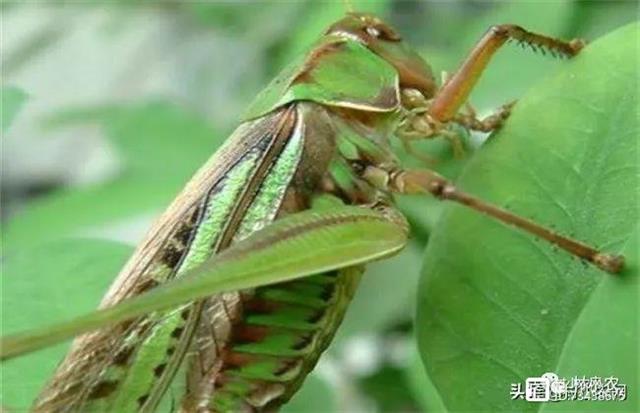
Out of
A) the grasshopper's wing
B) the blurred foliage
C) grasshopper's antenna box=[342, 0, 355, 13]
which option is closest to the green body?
the grasshopper's wing

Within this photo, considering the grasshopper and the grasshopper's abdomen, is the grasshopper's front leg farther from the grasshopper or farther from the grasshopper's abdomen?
the grasshopper's abdomen

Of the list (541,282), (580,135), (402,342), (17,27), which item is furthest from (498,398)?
(17,27)

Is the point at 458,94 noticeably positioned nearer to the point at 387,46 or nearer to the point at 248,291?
the point at 387,46

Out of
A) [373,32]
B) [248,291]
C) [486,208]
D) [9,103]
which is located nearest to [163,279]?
[248,291]

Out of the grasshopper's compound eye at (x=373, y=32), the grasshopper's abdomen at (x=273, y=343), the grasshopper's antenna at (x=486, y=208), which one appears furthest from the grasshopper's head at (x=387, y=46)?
the grasshopper's abdomen at (x=273, y=343)

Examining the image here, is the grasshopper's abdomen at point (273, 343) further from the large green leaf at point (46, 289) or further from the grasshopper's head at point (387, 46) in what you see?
the grasshopper's head at point (387, 46)

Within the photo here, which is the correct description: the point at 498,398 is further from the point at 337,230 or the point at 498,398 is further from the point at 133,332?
the point at 133,332
